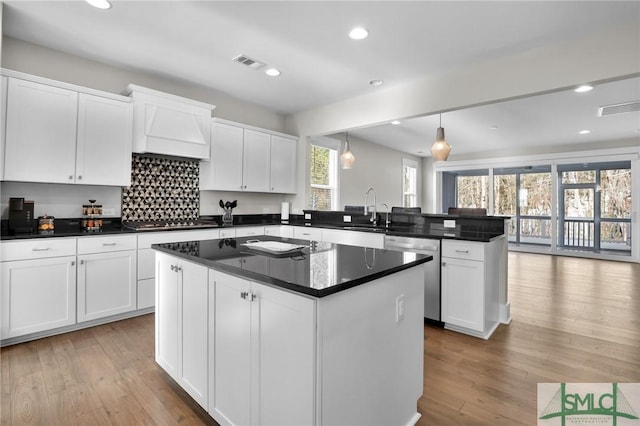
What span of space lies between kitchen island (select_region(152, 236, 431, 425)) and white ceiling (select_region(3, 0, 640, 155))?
6.49ft

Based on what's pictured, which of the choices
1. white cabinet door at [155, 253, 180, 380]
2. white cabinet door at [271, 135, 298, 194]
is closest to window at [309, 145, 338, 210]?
white cabinet door at [271, 135, 298, 194]

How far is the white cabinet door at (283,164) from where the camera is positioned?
501cm

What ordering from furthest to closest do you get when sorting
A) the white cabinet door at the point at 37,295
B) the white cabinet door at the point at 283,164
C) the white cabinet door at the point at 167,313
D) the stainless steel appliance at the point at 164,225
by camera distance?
the white cabinet door at the point at 283,164 < the stainless steel appliance at the point at 164,225 < the white cabinet door at the point at 37,295 < the white cabinet door at the point at 167,313

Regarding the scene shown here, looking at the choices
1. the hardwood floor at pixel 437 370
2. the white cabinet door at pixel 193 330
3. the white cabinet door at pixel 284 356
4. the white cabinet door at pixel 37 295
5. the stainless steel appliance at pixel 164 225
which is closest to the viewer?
the white cabinet door at pixel 284 356

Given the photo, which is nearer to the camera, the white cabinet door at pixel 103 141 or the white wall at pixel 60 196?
the white wall at pixel 60 196

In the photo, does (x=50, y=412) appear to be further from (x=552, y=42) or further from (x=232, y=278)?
(x=552, y=42)

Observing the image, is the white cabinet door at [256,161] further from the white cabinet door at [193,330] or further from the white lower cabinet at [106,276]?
the white cabinet door at [193,330]

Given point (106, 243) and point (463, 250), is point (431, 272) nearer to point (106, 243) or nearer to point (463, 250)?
point (463, 250)

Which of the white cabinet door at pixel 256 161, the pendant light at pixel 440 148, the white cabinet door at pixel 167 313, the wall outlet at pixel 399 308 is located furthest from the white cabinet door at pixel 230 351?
the pendant light at pixel 440 148

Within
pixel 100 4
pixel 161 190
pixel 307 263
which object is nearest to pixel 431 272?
pixel 307 263

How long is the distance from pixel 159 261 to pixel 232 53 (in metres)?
2.28

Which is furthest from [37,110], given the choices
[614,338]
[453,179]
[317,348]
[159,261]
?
[453,179]

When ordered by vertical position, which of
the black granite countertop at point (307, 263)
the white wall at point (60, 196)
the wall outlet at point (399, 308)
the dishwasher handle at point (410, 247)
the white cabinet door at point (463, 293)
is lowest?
the white cabinet door at point (463, 293)

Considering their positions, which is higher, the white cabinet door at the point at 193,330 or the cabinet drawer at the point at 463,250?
the cabinet drawer at the point at 463,250
